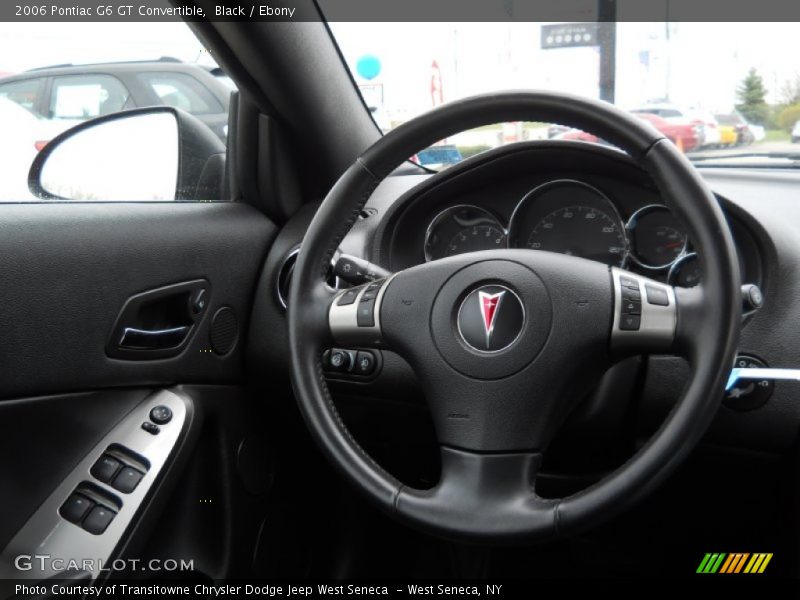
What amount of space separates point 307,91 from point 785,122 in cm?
102

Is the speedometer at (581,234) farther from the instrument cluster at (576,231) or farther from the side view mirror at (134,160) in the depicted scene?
the side view mirror at (134,160)

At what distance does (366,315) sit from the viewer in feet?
4.49

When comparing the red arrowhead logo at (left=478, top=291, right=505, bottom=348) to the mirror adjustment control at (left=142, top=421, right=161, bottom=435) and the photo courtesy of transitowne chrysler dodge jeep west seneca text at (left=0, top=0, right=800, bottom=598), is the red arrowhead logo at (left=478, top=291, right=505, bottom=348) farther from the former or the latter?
the mirror adjustment control at (left=142, top=421, right=161, bottom=435)

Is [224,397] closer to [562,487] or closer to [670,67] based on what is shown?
[562,487]

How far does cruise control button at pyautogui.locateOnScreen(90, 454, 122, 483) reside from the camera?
5.66ft

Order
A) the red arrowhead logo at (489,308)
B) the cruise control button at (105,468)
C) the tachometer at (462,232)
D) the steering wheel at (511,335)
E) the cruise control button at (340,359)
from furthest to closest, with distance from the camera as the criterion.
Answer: the tachometer at (462,232), the cruise control button at (340,359), the cruise control button at (105,468), the red arrowhead logo at (489,308), the steering wheel at (511,335)

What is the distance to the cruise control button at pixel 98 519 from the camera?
167 cm

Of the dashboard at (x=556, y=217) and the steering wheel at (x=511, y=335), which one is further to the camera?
the dashboard at (x=556, y=217)

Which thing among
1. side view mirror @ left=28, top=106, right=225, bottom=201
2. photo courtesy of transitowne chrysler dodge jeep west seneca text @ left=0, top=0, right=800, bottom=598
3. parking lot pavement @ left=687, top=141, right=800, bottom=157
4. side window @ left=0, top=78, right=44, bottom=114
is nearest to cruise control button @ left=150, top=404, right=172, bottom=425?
photo courtesy of transitowne chrysler dodge jeep west seneca text @ left=0, top=0, right=800, bottom=598

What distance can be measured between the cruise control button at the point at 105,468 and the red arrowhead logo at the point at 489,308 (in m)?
0.89

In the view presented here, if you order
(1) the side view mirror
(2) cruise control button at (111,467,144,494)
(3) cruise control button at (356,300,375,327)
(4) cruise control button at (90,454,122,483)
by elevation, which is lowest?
(2) cruise control button at (111,467,144,494)

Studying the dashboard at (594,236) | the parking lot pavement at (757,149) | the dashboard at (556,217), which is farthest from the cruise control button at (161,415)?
the parking lot pavement at (757,149)

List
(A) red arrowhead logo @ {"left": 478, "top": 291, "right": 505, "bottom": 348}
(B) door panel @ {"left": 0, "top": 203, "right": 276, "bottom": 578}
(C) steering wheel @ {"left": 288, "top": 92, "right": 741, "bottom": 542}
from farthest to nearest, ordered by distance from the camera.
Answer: (B) door panel @ {"left": 0, "top": 203, "right": 276, "bottom": 578}
(A) red arrowhead logo @ {"left": 478, "top": 291, "right": 505, "bottom": 348}
(C) steering wheel @ {"left": 288, "top": 92, "right": 741, "bottom": 542}

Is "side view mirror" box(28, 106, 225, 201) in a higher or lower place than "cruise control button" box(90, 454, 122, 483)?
higher
